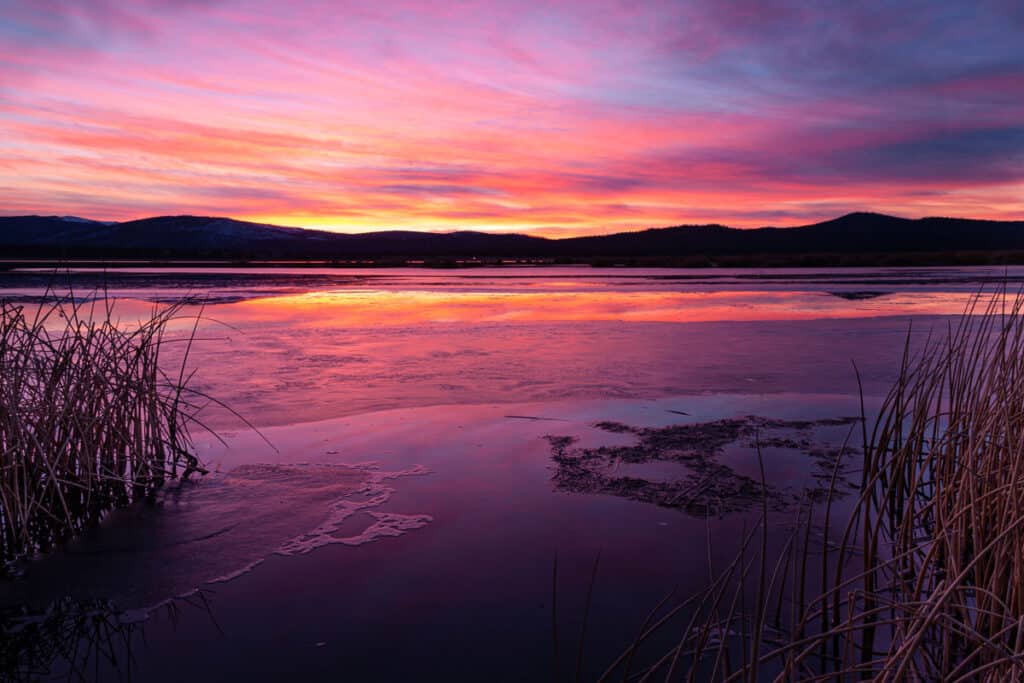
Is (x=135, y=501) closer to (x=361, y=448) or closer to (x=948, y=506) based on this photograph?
(x=361, y=448)

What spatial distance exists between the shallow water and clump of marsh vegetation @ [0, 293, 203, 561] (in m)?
0.21

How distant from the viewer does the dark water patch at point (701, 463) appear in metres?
4.45

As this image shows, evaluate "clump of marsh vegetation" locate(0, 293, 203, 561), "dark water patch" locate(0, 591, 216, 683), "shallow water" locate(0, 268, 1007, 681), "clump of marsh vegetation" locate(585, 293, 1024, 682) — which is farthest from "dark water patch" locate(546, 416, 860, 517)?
"clump of marsh vegetation" locate(0, 293, 203, 561)

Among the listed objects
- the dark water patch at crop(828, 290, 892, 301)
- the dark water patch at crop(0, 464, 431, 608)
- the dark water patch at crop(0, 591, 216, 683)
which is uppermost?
the dark water patch at crop(828, 290, 892, 301)

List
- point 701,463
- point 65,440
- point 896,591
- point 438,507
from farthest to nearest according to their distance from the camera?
1. point 701,463
2. point 438,507
3. point 65,440
4. point 896,591

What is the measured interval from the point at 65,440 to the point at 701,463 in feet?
13.7

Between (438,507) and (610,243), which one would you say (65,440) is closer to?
(438,507)

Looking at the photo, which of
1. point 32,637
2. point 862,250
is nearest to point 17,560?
point 32,637

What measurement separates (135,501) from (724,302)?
647 inches

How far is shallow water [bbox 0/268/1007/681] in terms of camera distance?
3.00 meters

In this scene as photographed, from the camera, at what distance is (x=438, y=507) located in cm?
433

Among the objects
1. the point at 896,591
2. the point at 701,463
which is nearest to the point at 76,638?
the point at 896,591

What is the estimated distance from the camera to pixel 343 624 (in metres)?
3.09

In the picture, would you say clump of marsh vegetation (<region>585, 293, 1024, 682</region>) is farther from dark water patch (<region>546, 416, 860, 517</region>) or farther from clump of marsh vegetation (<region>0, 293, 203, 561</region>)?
clump of marsh vegetation (<region>0, 293, 203, 561</region>)
